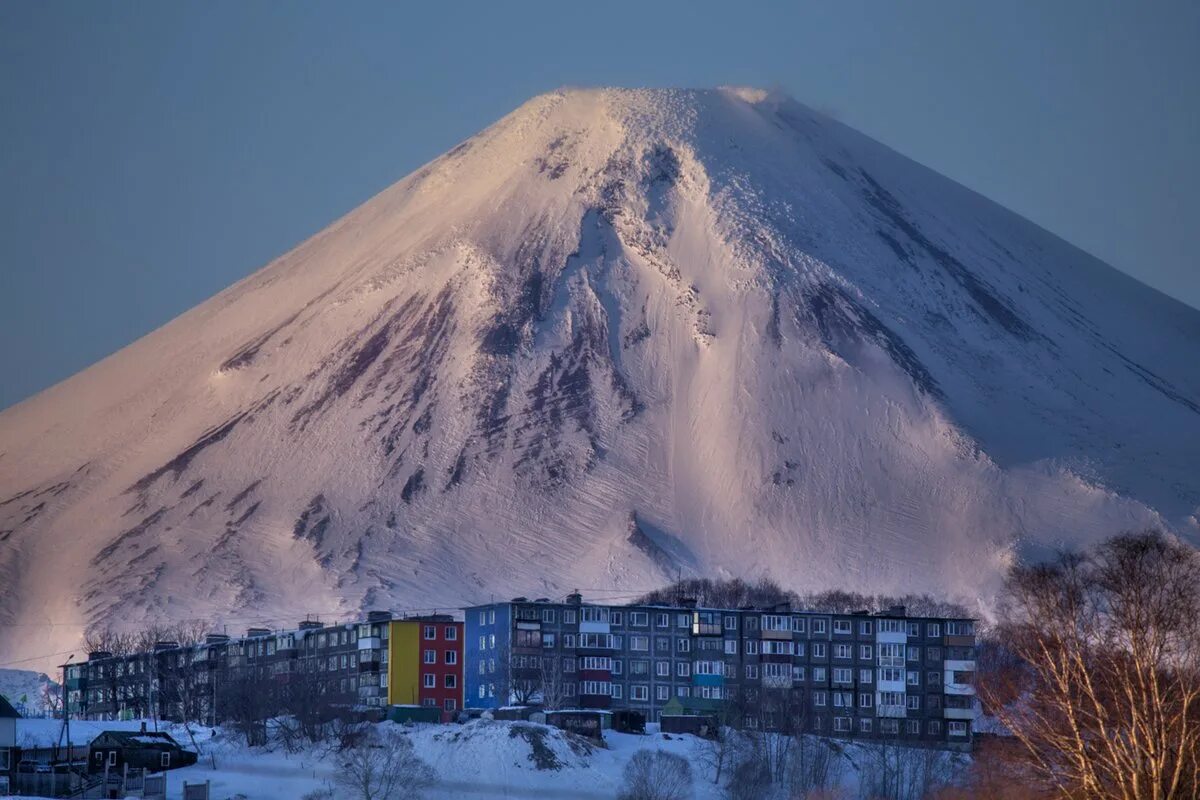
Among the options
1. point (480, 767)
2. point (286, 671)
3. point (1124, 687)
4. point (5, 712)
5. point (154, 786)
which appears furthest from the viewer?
point (286, 671)

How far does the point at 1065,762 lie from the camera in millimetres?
44562

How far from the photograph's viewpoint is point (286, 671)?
10825 centimetres

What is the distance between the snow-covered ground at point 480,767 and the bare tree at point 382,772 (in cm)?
51

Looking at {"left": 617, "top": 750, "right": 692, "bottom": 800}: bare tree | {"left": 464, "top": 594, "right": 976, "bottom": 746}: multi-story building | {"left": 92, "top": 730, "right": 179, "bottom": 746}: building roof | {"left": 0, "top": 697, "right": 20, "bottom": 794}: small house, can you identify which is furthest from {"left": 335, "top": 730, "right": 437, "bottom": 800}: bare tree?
{"left": 464, "top": 594, "right": 976, "bottom": 746}: multi-story building

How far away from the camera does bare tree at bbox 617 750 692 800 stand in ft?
228

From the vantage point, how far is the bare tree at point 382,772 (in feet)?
219

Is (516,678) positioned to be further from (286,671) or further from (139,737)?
(139,737)

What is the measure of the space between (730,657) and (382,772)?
3922cm

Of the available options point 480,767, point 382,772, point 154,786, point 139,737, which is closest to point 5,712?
point 139,737

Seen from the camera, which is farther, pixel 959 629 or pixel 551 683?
pixel 959 629

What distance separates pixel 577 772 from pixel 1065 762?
100 feet

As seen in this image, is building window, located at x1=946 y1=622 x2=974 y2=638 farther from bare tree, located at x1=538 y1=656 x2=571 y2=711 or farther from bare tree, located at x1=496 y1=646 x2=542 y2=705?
bare tree, located at x1=496 y1=646 x2=542 y2=705

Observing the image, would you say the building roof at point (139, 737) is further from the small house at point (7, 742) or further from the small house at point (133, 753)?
the small house at point (7, 742)

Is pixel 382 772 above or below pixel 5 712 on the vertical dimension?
below
